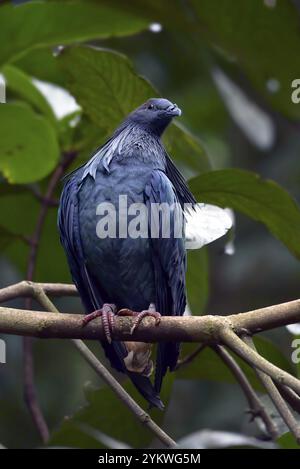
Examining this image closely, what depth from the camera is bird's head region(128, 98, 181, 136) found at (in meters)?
3.15

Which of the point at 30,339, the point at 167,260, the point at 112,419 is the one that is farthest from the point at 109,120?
the point at 112,419

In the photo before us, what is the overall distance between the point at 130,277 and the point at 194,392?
2.39 m

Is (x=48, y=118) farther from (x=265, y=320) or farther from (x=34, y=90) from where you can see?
(x=265, y=320)

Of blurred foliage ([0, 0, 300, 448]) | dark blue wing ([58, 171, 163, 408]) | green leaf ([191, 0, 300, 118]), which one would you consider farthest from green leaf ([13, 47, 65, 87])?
dark blue wing ([58, 171, 163, 408])

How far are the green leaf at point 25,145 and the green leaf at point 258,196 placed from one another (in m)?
0.62

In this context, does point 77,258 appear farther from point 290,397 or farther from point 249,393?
point 290,397

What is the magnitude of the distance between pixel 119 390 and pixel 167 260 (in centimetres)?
52

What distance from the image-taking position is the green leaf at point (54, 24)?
11.2 feet

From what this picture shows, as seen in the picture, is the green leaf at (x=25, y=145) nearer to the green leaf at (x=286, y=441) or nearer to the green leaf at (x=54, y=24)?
the green leaf at (x=54, y=24)

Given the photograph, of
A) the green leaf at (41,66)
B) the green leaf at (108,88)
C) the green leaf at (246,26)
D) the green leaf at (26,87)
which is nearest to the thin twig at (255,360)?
the green leaf at (108,88)

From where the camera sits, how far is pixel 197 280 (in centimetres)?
341

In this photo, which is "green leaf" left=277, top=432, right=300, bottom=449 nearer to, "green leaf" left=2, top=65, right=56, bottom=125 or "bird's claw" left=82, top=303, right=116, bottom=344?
"bird's claw" left=82, top=303, right=116, bottom=344

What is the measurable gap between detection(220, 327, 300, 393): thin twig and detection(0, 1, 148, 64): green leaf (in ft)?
4.85

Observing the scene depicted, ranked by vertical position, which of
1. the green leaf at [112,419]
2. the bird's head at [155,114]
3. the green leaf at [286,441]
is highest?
the bird's head at [155,114]
